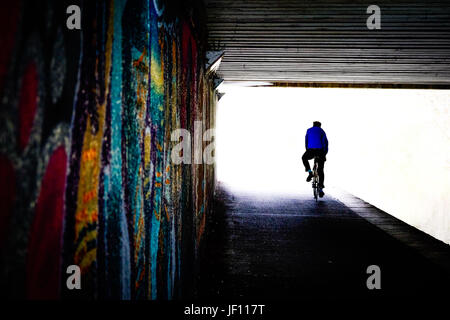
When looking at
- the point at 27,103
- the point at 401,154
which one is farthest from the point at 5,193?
the point at 401,154

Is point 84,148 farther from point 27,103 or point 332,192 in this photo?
point 332,192

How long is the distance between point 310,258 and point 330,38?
331cm

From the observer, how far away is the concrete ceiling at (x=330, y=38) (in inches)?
180

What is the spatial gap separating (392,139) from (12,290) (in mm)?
17288

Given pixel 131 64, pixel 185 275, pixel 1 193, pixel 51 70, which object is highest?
pixel 131 64

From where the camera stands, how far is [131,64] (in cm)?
160

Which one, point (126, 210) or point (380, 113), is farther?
point (380, 113)

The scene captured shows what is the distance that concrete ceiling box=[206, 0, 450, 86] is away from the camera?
4566 mm

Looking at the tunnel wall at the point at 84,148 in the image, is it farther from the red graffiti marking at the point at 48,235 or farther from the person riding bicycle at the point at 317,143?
the person riding bicycle at the point at 317,143

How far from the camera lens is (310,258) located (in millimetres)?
4980

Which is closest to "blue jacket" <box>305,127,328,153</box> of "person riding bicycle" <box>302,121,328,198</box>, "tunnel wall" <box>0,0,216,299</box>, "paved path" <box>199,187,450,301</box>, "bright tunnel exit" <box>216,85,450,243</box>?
"person riding bicycle" <box>302,121,328,198</box>

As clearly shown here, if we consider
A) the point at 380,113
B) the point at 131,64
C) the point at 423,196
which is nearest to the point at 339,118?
the point at 380,113
